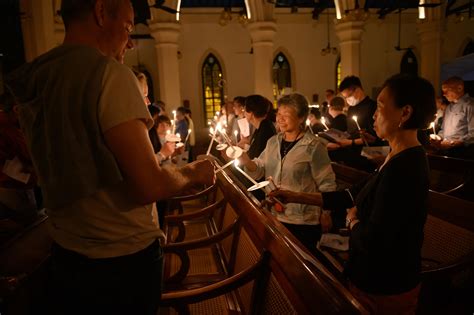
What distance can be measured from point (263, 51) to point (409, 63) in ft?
45.6

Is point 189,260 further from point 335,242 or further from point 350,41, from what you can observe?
point 350,41

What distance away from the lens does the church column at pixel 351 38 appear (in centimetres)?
1080

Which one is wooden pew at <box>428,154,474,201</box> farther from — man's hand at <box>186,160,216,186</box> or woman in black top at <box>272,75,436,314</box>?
man's hand at <box>186,160,216,186</box>

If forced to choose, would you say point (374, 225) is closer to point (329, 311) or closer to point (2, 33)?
point (329, 311)

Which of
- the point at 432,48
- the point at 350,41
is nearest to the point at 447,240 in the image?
the point at 350,41

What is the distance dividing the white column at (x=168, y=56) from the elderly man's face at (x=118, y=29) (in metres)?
9.41

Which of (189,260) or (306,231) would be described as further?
(306,231)

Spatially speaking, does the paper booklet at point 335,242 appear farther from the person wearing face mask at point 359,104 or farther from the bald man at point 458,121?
the bald man at point 458,121

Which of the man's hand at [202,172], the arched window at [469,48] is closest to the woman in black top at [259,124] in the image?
the man's hand at [202,172]

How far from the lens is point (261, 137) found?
418 centimetres

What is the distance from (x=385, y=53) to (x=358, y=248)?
68.7 feet

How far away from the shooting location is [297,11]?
59.8 feet

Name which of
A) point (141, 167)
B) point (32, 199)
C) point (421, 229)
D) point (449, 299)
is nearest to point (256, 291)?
point (421, 229)

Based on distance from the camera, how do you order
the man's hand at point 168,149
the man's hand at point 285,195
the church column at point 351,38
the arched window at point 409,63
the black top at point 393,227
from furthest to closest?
Answer: 1. the arched window at point 409,63
2. the church column at point 351,38
3. the man's hand at point 168,149
4. the man's hand at point 285,195
5. the black top at point 393,227
